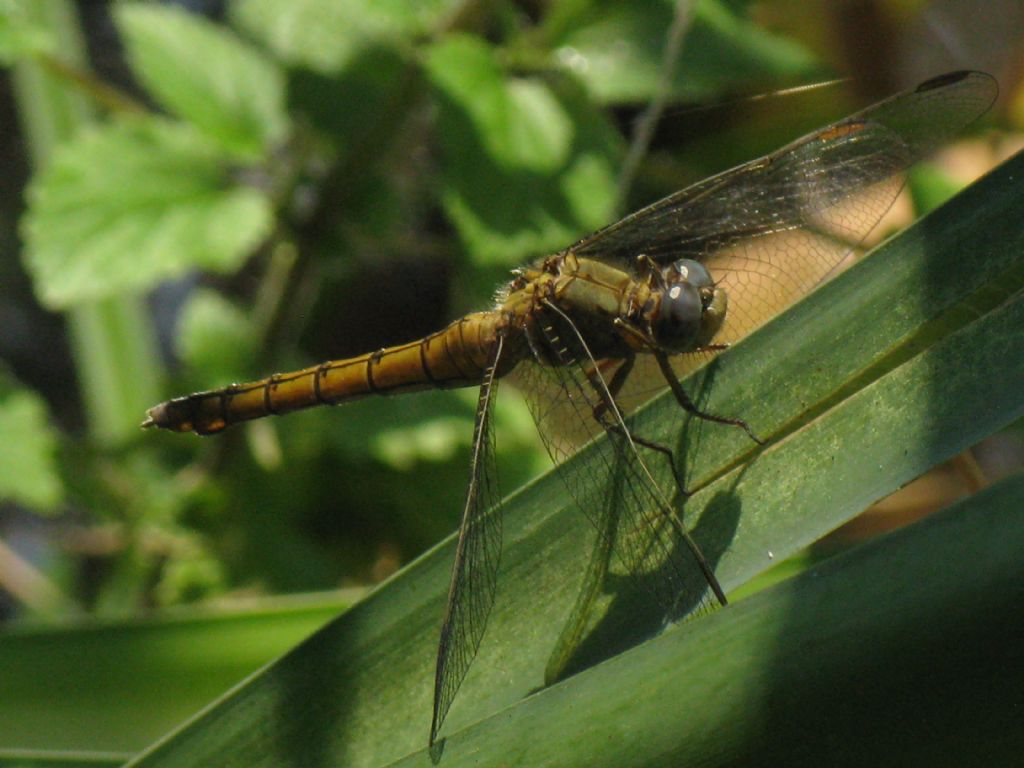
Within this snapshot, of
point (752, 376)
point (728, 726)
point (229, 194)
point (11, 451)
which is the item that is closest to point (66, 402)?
point (11, 451)

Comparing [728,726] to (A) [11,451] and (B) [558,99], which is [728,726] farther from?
(A) [11,451]

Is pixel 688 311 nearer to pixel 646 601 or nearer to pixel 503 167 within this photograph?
pixel 646 601

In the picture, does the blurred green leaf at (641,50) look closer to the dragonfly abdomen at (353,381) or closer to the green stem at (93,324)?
the dragonfly abdomen at (353,381)

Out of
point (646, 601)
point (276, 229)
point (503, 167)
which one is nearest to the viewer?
point (646, 601)

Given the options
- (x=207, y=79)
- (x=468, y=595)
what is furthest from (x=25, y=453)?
(x=468, y=595)

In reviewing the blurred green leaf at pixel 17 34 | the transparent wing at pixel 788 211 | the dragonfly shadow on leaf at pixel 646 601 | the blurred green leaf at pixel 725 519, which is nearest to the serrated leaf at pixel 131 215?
the blurred green leaf at pixel 17 34

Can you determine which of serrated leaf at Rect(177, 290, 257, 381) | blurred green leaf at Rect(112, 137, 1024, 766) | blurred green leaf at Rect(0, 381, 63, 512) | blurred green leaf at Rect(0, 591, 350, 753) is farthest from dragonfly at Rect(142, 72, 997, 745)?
blurred green leaf at Rect(0, 381, 63, 512)

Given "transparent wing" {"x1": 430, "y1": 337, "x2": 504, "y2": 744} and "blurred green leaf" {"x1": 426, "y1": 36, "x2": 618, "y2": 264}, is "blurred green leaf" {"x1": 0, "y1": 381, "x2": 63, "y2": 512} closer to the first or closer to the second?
"blurred green leaf" {"x1": 426, "y1": 36, "x2": 618, "y2": 264}
